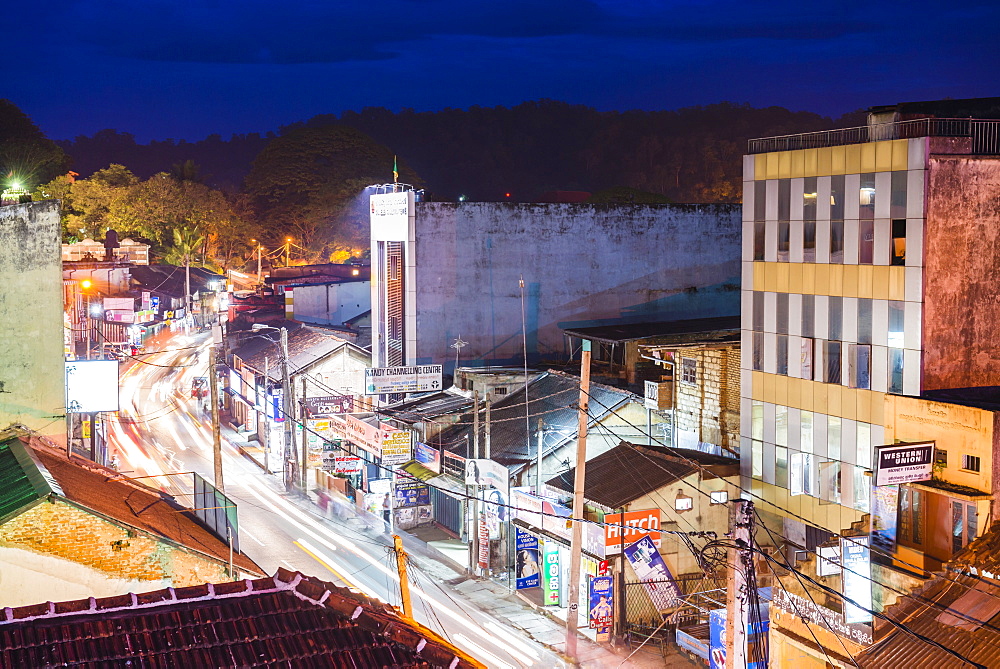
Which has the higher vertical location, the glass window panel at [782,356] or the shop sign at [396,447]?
the glass window panel at [782,356]

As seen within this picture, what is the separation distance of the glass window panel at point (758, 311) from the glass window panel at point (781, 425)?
7.33 ft

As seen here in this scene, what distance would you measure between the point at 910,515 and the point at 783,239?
854 centimetres

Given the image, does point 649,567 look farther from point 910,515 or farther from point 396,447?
point 396,447

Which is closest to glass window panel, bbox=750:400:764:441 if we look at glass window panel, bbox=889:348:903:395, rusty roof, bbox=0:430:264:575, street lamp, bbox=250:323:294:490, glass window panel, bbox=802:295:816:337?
glass window panel, bbox=802:295:816:337

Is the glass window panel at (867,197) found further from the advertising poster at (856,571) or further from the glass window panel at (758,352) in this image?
the advertising poster at (856,571)

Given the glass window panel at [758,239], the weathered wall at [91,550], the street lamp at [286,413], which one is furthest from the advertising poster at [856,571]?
the street lamp at [286,413]

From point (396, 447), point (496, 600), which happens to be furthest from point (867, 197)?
point (396, 447)

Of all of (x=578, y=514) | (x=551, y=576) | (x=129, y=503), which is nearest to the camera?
(x=129, y=503)

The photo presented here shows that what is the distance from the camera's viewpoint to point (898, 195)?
23781 millimetres

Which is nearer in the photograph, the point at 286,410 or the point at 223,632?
the point at 223,632

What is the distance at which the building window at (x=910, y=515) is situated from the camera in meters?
21.1

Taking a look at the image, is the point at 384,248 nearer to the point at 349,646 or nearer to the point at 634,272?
the point at 634,272

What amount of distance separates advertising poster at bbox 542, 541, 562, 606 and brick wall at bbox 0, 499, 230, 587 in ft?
45.3

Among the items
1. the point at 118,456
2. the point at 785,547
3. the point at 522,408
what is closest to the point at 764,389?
the point at 785,547
